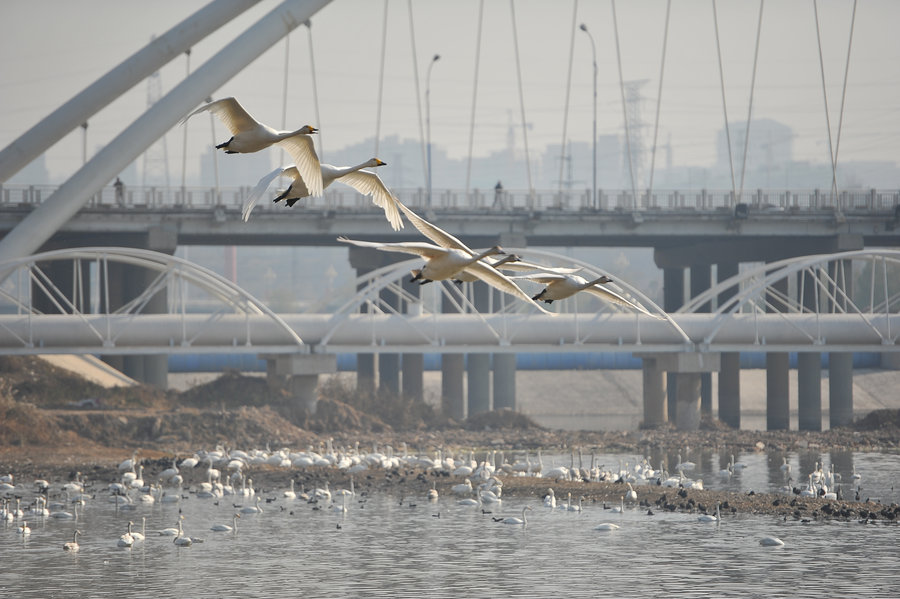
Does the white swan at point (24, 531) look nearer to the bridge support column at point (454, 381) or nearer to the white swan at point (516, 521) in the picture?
the white swan at point (516, 521)

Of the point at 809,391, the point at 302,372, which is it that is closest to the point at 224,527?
the point at 302,372

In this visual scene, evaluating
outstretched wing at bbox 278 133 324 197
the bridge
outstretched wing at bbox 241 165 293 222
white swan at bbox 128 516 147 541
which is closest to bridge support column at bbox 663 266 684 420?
the bridge

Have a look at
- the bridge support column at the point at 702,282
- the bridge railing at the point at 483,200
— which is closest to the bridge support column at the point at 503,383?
the bridge railing at the point at 483,200

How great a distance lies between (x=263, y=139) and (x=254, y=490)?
113 ft

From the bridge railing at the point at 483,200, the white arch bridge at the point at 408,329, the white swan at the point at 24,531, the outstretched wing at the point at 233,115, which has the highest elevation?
the bridge railing at the point at 483,200

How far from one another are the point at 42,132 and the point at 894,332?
56.7m

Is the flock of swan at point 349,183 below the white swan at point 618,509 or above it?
above

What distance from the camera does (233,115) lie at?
22812mm

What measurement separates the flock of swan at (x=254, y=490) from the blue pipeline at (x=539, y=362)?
73.5 m

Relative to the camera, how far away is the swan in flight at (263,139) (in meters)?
22.3

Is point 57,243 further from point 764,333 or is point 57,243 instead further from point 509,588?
point 509,588

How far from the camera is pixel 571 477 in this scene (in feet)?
187

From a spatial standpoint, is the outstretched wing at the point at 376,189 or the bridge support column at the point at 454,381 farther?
the bridge support column at the point at 454,381

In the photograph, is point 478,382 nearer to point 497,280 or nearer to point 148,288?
point 148,288
